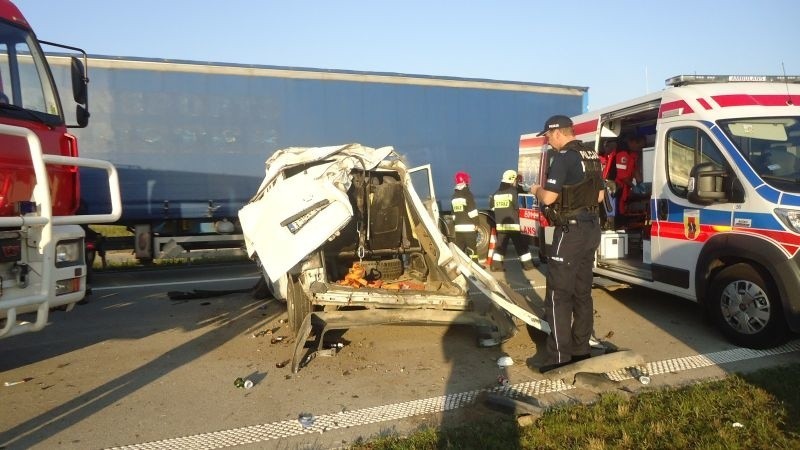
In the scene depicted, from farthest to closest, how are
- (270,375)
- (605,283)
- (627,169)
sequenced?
1. (627,169)
2. (605,283)
3. (270,375)

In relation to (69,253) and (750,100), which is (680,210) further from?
(69,253)

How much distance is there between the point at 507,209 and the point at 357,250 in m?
4.52

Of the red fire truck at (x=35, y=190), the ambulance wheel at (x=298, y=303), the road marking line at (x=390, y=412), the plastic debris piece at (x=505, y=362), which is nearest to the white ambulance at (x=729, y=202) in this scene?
the road marking line at (x=390, y=412)

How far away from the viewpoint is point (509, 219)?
10297 millimetres

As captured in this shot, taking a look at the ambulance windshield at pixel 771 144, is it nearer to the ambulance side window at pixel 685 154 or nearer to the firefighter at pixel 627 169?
the ambulance side window at pixel 685 154

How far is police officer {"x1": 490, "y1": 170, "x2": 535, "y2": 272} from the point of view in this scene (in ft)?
33.6

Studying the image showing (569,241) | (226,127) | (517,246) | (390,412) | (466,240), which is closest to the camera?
(390,412)

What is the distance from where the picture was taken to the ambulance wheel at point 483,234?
1219cm

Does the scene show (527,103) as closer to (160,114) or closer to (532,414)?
(160,114)

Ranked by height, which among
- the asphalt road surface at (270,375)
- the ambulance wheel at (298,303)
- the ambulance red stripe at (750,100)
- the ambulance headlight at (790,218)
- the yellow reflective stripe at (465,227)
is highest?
the ambulance red stripe at (750,100)

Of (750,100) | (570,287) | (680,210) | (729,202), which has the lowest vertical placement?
(570,287)

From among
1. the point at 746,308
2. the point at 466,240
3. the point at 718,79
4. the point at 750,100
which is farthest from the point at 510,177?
the point at 746,308

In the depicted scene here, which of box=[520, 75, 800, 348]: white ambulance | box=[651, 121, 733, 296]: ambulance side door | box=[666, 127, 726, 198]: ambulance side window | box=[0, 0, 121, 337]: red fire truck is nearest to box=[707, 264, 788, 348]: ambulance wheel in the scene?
box=[520, 75, 800, 348]: white ambulance

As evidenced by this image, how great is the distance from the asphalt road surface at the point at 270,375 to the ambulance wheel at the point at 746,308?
157mm
